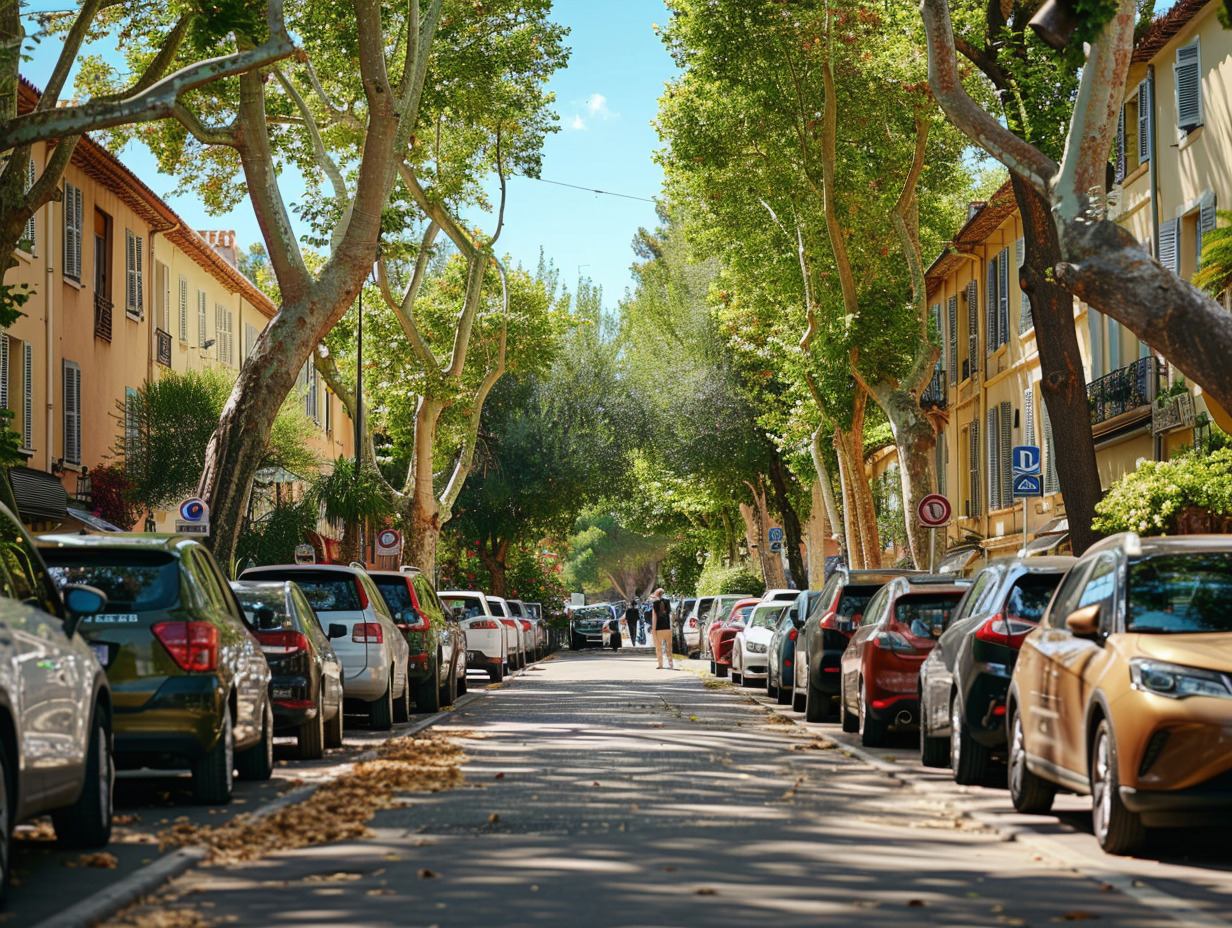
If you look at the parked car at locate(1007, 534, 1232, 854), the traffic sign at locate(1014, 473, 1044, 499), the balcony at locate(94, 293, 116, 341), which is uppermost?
the balcony at locate(94, 293, 116, 341)

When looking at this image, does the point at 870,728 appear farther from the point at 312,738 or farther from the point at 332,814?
the point at 332,814

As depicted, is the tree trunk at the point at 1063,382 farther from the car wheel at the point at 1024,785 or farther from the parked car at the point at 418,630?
the car wheel at the point at 1024,785

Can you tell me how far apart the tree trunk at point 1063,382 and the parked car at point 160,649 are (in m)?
11.8

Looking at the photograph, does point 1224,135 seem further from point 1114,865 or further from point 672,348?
point 672,348

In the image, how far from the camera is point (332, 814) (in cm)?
1082

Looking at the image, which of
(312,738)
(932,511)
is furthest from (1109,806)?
(932,511)

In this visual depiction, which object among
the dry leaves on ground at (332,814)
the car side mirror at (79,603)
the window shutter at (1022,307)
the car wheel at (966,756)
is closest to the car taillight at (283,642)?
the dry leaves on ground at (332,814)

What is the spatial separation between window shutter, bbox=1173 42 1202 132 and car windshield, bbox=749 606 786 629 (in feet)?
32.8

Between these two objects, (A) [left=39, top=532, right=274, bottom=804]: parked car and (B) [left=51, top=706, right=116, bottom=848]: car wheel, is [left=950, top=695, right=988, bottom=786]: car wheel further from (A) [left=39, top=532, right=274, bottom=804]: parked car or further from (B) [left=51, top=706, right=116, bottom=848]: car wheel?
(B) [left=51, top=706, right=116, bottom=848]: car wheel

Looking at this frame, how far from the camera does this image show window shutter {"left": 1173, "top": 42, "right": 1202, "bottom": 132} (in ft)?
89.8

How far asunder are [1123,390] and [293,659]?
1884cm

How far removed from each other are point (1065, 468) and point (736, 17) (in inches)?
539

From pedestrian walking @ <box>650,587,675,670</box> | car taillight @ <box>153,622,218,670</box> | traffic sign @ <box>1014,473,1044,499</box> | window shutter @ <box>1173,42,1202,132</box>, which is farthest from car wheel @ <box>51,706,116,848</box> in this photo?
pedestrian walking @ <box>650,587,675,670</box>

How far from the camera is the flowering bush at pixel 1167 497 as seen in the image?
21.9 meters
